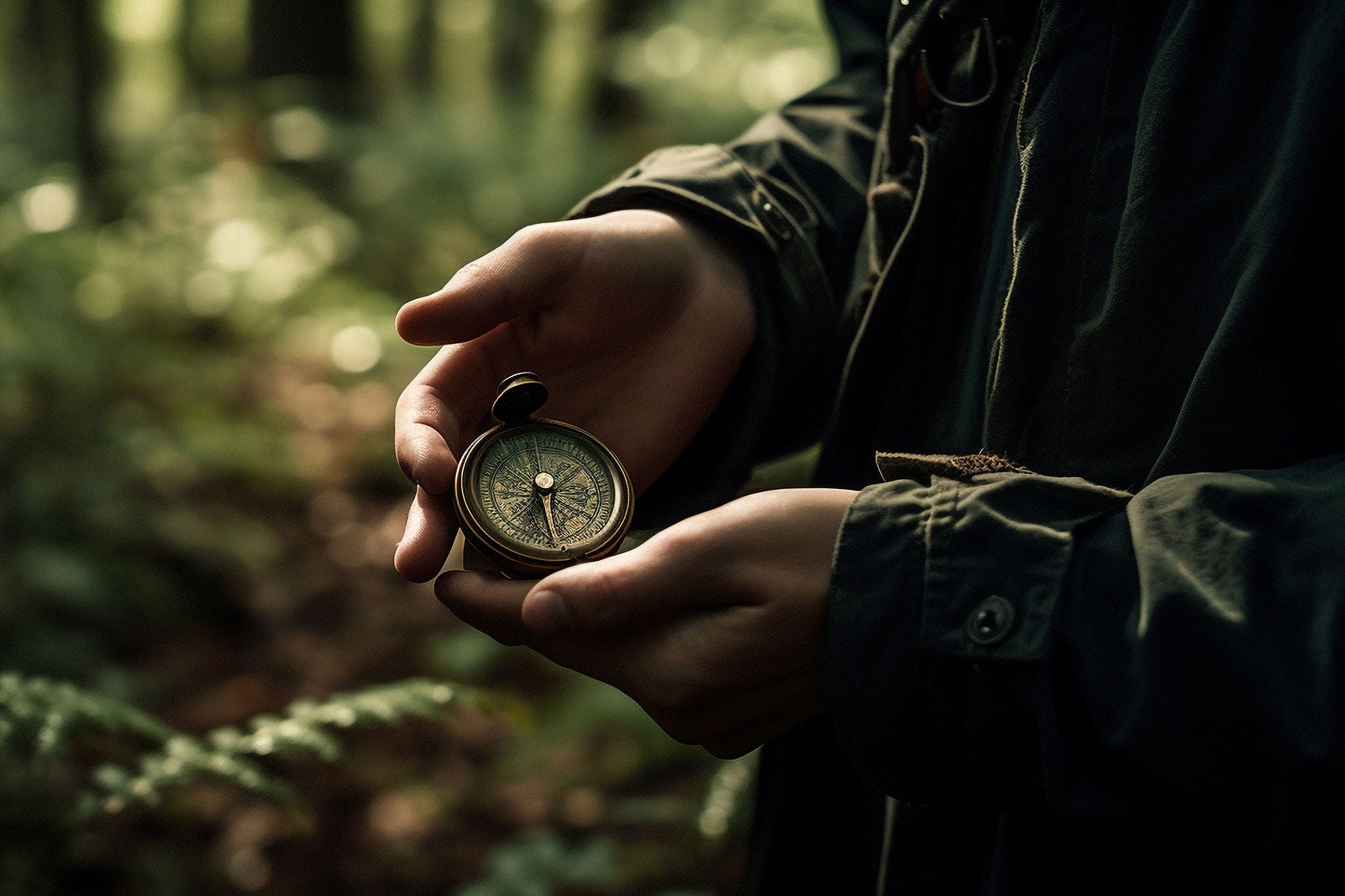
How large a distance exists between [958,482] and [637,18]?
14.5 meters

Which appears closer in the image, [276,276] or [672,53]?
[276,276]

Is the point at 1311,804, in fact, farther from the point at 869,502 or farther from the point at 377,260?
the point at 377,260

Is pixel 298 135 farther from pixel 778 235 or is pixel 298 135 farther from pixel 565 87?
pixel 778 235

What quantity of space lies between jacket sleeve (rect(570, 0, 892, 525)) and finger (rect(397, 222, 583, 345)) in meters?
0.26

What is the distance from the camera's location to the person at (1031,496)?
1328 millimetres

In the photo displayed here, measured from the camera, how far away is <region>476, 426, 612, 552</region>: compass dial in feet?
6.88

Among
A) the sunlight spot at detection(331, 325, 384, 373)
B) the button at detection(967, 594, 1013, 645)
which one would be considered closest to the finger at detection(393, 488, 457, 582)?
the button at detection(967, 594, 1013, 645)

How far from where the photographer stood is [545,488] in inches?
86.3

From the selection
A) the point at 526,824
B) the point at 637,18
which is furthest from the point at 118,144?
the point at 526,824

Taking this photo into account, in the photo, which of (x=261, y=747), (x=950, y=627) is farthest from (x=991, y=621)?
(x=261, y=747)

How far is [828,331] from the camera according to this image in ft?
7.74

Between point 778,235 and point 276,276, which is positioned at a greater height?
point 276,276

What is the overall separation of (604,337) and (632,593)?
2.66ft

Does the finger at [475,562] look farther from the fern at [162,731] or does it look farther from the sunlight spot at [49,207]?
the sunlight spot at [49,207]
